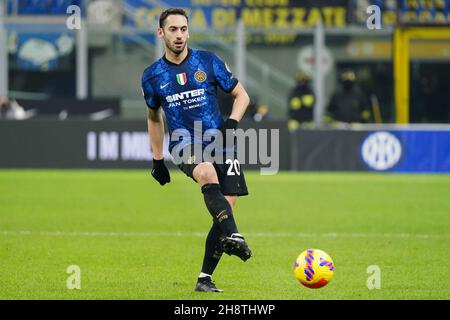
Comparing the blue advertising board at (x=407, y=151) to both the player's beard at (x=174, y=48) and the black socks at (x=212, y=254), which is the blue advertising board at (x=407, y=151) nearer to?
the black socks at (x=212, y=254)

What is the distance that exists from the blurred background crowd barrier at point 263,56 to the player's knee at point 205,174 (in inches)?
628

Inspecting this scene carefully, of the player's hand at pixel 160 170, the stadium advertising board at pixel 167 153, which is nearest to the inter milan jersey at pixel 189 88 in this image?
the player's hand at pixel 160 170

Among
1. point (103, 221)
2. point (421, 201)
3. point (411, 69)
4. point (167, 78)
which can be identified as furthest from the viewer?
point (411, 69)

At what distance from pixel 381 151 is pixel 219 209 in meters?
14.9

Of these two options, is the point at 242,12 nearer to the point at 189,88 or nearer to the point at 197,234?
the point at 197,234

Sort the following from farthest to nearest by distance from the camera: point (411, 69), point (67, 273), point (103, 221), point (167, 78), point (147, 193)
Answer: point (411, 69)
point (147, 193)
point (103, 221)
point (67, 273)
point (167, 78)

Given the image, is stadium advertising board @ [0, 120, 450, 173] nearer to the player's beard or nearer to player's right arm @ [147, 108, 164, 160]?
player's right arm @ [147, 108, 164, 160]

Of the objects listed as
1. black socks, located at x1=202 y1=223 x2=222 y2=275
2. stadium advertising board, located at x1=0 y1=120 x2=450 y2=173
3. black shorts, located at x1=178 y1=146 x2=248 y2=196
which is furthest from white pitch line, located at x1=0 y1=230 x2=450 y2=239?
stadium advertising board, located at x1=0 y1=120 x2=450 y2=173

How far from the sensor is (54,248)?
11.9m

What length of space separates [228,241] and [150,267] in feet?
7.60

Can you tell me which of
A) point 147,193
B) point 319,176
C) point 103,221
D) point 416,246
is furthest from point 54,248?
point 319,176

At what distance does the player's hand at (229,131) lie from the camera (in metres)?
8.90

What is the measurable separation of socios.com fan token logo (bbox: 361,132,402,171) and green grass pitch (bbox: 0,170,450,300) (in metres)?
0.73
